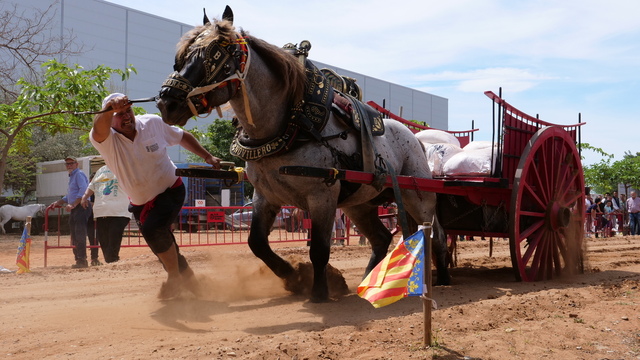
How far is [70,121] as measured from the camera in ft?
37.8

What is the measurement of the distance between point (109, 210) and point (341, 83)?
225 inches

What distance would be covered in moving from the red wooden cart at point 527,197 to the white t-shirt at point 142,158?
2.49 meters

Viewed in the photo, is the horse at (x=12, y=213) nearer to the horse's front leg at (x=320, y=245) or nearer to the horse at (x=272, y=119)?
the horse at (x=272, y=119)

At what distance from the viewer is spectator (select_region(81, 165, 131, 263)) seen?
9.87 meters

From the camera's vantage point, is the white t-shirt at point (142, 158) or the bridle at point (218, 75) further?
the white t-shirt at point (142, 158)

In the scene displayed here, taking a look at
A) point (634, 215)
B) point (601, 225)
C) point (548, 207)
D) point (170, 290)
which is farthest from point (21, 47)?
point (634, 215)

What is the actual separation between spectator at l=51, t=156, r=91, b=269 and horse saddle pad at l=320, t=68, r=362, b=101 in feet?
19.6

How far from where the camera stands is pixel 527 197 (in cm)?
688

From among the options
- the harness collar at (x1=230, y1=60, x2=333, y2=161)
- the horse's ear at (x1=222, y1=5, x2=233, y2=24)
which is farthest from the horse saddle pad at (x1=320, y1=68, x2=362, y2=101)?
the horse's ear at (x1=222, y1=5, x2=233, y2=24)

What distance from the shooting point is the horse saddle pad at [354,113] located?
5.16 meters

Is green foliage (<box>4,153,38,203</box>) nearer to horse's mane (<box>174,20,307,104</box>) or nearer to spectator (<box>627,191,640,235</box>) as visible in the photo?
horse's mane (<box>174,20,307,104</box>)

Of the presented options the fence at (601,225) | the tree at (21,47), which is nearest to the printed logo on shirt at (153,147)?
the tree at (21,47)

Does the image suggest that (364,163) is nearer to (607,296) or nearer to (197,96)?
(197,96)

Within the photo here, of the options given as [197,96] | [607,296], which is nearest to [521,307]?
[607,296]
